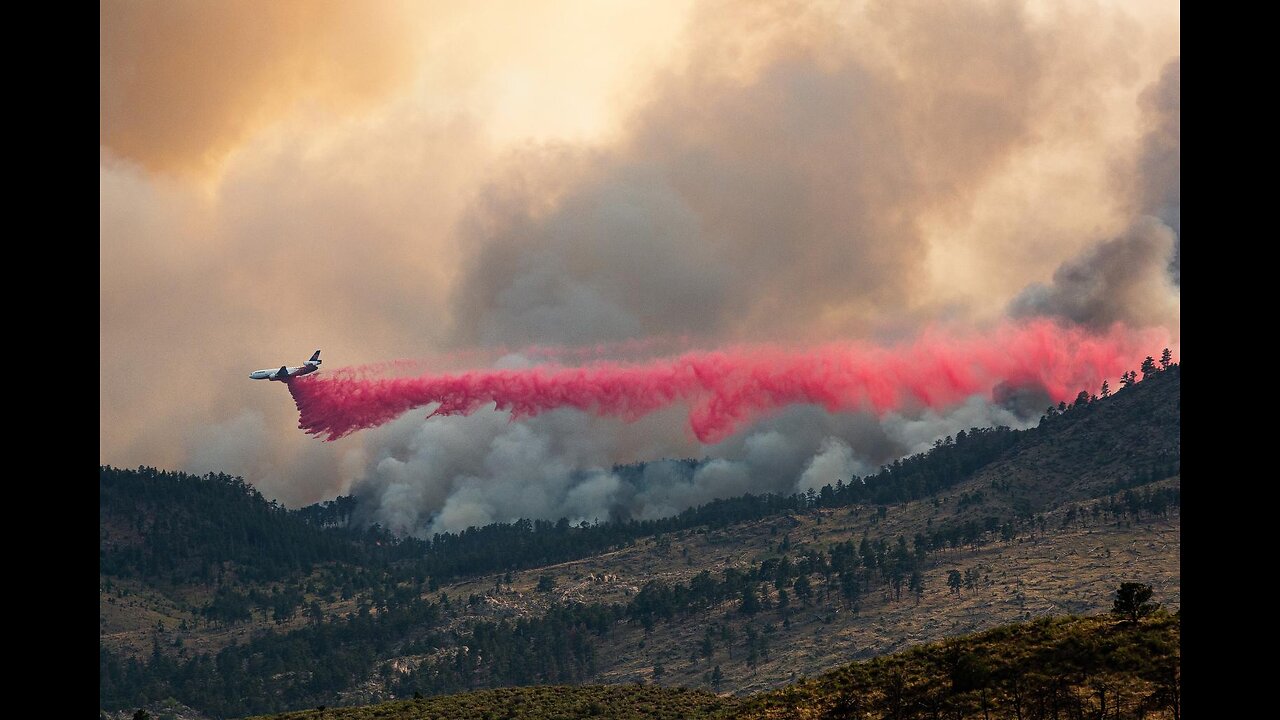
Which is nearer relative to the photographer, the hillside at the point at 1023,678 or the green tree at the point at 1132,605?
the hillside at the point at 1023,678

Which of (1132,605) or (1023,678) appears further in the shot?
(1132,605)

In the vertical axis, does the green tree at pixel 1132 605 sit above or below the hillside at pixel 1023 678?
above

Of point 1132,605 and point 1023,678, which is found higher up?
point 1132,605

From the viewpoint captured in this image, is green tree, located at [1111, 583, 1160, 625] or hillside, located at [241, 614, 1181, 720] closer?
hillside, located at [241, 614, 1181, 720]

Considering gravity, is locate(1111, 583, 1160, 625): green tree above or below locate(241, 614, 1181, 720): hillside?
above
